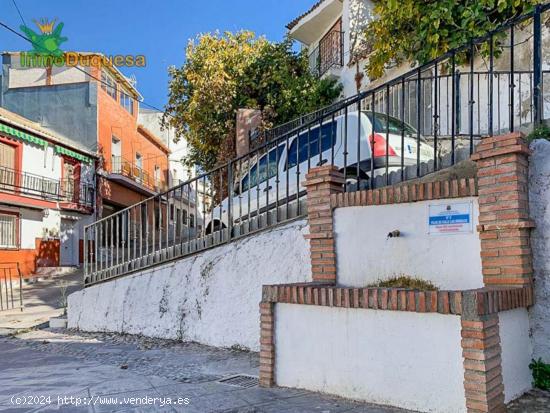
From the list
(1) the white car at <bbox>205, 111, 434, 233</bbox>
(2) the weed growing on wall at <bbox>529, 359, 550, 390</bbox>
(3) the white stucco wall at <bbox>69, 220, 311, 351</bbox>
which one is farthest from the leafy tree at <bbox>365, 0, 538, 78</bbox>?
(2) the weed growing on wall at <bbox>529, 359, 550, 390</bbox>

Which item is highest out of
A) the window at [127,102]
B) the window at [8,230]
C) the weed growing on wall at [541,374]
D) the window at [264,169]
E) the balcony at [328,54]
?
the window at [127,102]

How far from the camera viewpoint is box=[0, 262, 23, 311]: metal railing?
12633mm

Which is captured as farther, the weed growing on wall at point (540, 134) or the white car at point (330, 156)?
the white car at point (330, 156)

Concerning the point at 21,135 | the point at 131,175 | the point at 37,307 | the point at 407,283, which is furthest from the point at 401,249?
the point at 131,175

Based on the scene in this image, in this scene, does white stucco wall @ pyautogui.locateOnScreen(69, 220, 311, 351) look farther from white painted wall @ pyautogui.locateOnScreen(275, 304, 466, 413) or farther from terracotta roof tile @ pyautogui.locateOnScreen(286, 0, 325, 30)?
terracotta roof tile @ pyautogui.locateOnScreen(286, 0, 325, 30)

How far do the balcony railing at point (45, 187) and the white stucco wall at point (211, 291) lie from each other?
1280cm

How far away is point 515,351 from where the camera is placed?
382 cm

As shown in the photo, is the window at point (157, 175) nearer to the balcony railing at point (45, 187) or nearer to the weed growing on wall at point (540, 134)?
the balcony railing at point (45, 187)

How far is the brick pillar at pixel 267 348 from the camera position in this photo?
15.1ft

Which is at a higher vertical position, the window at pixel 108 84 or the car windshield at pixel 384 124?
the window at pixel 108 84

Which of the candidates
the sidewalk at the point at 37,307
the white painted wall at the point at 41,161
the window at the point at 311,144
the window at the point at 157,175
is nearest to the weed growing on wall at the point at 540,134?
the window at the point at 311,144

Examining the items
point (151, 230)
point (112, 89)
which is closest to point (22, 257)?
point (112, 89)

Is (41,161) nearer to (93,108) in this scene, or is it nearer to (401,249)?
(93,108)

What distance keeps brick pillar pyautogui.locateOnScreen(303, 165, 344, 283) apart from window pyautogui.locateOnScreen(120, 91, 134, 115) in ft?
77.3
